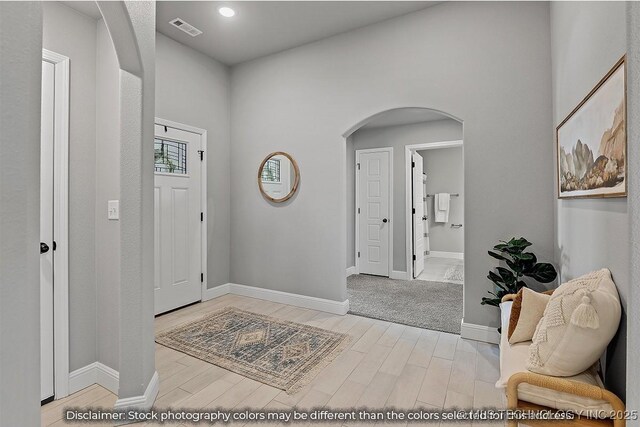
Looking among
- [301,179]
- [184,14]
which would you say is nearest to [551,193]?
[301,179]

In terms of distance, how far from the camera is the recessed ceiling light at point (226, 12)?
3024 mm

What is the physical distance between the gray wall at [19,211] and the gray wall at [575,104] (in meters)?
1.83

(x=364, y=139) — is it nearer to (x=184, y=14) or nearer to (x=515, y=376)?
(x=184, y=14)

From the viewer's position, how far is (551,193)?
2541 millimetres

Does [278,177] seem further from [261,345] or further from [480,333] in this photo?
[480,333]

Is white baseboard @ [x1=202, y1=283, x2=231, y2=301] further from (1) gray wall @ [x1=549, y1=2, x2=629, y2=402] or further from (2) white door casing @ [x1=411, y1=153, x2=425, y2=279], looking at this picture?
(1) gray wall @ [x1=549, y1=2, x2=629, y2=402]

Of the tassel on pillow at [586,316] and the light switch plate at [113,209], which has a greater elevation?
the light switch plate at [113,209]

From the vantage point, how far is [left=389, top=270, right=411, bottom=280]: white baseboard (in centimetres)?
522

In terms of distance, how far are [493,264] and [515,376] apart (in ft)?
5.43

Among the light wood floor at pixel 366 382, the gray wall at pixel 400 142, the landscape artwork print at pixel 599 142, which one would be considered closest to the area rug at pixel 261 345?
the light wood floor at pixel 366 382

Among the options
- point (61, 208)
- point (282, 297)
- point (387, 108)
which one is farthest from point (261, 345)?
point (387, 108)

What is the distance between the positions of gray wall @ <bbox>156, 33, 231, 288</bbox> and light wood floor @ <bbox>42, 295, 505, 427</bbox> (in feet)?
5.59

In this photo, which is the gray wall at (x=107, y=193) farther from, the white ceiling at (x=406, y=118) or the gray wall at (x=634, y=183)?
the white ceiling at (x=406, y=118)

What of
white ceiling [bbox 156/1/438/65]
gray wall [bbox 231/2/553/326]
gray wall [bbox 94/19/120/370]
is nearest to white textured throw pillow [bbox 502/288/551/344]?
gray wall [bbox 231/2/553/326]
